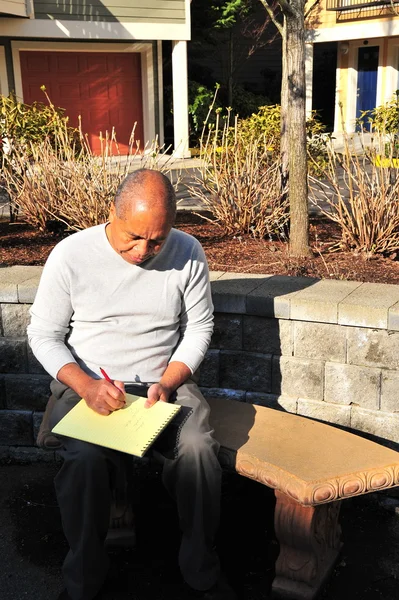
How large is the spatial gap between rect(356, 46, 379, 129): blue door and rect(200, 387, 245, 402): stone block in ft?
61.4

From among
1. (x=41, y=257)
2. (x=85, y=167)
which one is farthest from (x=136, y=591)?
→ (x=85, y=167)

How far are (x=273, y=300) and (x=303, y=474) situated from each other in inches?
36.2

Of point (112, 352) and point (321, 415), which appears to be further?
point (321, 415)

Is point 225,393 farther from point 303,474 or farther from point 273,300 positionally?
point 303,474

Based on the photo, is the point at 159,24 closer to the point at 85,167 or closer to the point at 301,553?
the point at 85,167

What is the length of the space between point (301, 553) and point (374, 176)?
2.74m

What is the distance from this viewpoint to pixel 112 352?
9.18 ft

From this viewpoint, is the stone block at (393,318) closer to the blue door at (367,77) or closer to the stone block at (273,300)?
the stone block at (273,300)

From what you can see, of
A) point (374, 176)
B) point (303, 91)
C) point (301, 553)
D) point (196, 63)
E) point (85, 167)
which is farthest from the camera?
point (196, 63)

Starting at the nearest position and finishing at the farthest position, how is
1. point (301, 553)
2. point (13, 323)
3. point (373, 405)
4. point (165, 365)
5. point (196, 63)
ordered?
point (301, 553) < point (165, 365) < point (373, 405) < point (13, 323) < point (196, 63)

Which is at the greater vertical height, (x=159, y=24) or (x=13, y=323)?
(x=159, y=24)

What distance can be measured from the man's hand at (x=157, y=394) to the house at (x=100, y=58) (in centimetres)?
1146

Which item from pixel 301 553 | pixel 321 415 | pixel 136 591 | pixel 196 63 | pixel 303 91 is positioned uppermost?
pixel 196 63

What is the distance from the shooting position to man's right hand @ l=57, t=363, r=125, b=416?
2.56 meters
